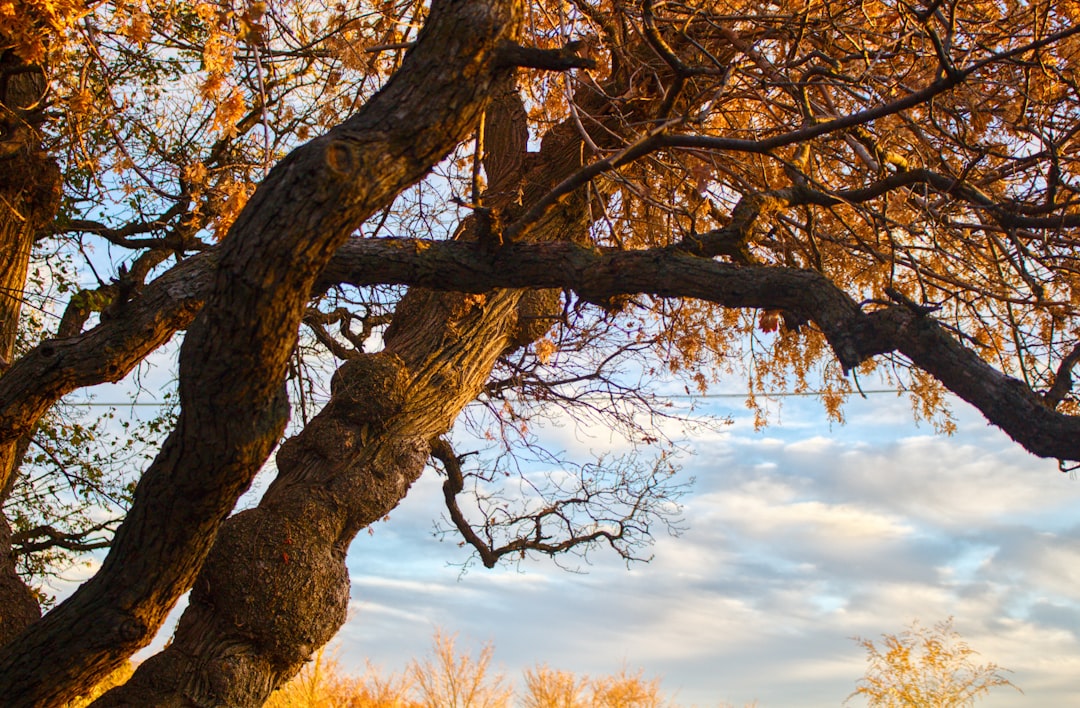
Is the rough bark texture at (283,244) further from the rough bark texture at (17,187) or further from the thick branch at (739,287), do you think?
the rough bark texture at (17,187)

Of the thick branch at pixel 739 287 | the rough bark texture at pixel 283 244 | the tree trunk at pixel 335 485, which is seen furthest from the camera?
the tree trunk at pixel 335 485

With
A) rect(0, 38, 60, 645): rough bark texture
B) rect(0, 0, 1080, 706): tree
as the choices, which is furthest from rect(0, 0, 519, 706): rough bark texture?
rect(0, 38, 60, 645): rough bark texture

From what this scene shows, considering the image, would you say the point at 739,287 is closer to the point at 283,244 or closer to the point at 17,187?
the point at 283,244

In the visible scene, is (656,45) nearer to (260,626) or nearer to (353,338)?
(260,626)

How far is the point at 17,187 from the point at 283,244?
3843 millimetres

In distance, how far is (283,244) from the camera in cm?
323

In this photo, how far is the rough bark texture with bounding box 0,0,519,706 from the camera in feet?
10.6

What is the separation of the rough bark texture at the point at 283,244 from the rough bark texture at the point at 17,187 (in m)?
2.55

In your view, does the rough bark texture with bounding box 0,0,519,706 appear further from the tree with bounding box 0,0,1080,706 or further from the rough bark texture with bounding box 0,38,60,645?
the rough bark texture with bounding box 0,38,60,645

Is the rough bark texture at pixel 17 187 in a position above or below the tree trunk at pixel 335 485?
above

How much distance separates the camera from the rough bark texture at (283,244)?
3.24 meters

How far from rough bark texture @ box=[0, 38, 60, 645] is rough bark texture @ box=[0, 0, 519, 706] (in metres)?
2.55

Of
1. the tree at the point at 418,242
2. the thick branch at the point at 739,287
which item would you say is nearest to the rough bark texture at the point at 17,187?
the tree at the point at 418,242

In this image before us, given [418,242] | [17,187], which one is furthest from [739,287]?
[17,187]
